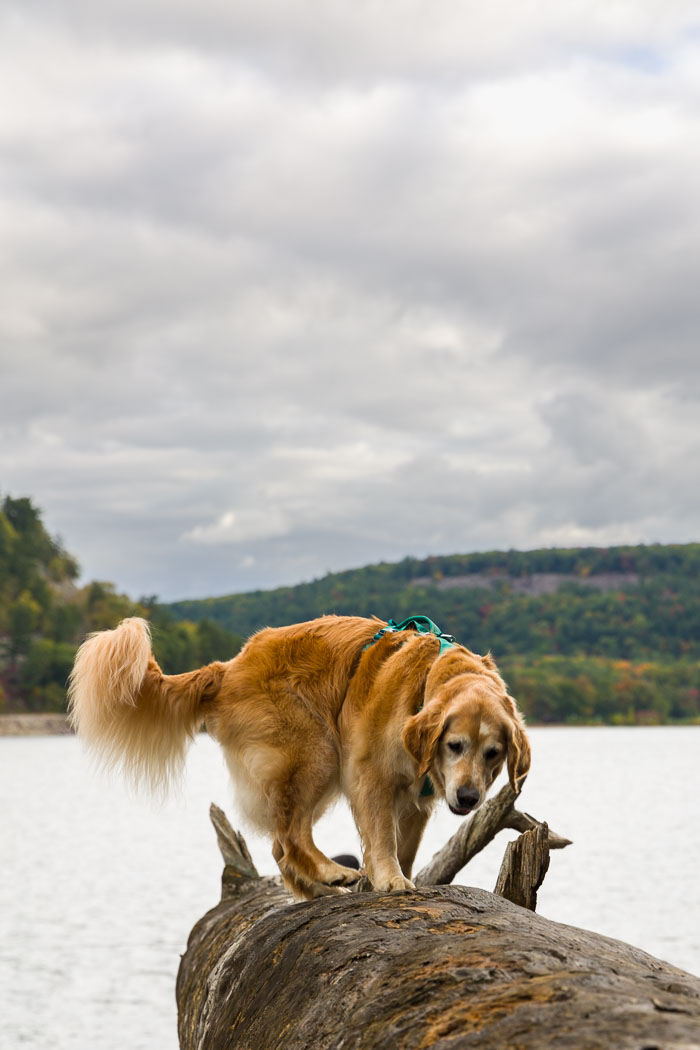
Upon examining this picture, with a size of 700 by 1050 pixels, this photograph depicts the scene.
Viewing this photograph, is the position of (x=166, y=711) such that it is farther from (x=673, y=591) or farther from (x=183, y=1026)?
(x=673, y=591)

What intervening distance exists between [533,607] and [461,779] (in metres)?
122

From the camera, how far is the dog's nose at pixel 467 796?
5137 millimetres

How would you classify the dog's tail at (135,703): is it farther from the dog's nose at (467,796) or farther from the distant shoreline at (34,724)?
the distant shoreline at (34,724)

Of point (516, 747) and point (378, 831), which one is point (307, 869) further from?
point (516, 747)

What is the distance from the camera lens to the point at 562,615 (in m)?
124

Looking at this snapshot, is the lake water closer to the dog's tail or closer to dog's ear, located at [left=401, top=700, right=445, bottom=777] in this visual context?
the dog's tail

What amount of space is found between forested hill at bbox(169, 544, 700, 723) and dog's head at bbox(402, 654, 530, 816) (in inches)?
3319

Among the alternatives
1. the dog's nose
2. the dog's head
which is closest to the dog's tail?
the dog's head

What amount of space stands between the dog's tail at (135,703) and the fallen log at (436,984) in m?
1.27

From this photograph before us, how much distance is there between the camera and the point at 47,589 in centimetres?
14000

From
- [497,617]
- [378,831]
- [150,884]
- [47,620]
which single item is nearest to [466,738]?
[378,831]

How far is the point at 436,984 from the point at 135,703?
11.5 feet

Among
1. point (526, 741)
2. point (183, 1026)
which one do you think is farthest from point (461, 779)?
point (183, 1026)

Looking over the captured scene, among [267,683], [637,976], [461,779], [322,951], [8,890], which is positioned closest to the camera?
[637,976]
